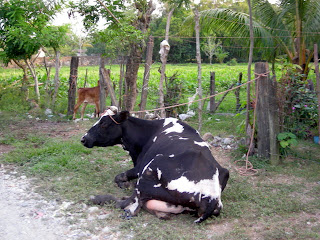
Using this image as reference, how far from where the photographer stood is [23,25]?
1045cm

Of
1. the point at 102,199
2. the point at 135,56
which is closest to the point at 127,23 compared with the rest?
the point at 135,56

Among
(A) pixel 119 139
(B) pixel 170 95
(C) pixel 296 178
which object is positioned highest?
(B) pixel 170 95

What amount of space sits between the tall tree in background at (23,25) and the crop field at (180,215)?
2405 mm

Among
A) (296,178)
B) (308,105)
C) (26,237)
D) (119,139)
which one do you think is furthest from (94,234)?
(308,105)

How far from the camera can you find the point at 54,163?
6.62 m

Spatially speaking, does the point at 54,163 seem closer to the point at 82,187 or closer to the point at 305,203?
the point at 82,187

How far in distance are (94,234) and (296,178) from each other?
3555mm

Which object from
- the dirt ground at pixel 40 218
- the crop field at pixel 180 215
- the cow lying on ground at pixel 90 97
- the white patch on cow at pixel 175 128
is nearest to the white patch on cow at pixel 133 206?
the crop field at pixel 180 215

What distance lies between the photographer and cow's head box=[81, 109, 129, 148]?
573 cm

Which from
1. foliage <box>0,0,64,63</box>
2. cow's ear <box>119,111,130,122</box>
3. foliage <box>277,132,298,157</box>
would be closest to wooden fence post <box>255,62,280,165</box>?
→ foliage <box>277,132,298,157</box>

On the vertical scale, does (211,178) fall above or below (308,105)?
below

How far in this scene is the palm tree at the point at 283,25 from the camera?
10.2m

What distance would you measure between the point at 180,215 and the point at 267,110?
2.90 m

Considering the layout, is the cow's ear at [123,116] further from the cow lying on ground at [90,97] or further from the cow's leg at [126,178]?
the cow lying on ground at [90,97]
